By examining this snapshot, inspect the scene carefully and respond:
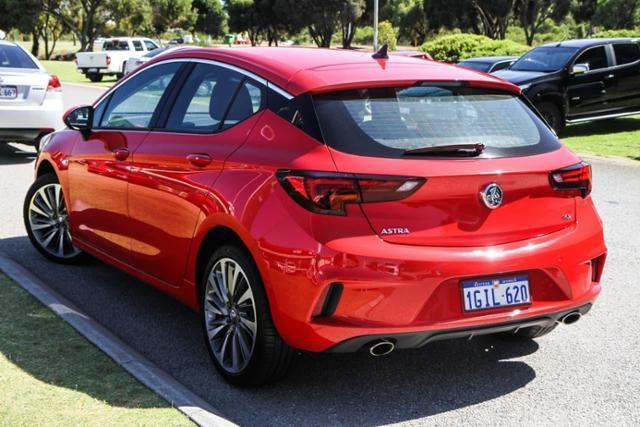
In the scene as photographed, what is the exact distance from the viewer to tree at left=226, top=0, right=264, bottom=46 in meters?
78.9

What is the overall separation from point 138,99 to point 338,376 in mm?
2423

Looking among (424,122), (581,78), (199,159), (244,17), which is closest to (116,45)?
(581,78)

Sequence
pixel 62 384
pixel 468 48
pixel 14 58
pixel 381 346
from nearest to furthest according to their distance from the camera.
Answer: pixel 381 346
pixel 62 384
pixel 14 58
pixel 468 48

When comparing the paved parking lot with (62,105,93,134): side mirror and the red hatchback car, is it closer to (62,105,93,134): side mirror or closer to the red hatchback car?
the red hatchback car

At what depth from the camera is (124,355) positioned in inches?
187

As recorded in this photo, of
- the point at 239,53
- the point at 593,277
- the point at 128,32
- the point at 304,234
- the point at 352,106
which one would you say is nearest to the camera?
the point at 304,234

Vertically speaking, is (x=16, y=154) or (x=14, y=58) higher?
(x=14, y=58)

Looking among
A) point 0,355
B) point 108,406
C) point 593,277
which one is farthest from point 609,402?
point 0,355

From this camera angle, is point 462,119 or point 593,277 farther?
point 593,277

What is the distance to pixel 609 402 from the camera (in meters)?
4.40

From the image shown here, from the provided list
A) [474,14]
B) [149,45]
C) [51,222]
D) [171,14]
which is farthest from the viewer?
[171,14]

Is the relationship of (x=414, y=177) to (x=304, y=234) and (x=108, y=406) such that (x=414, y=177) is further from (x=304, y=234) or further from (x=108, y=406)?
(x=108, y=406)

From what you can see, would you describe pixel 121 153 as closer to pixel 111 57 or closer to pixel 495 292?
pixel 495 292

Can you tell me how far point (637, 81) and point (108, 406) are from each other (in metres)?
15.6
